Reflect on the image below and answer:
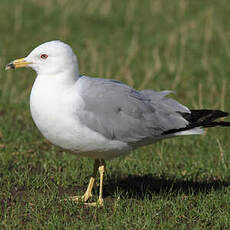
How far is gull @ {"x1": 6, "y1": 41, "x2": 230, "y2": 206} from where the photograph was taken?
15.5 ft

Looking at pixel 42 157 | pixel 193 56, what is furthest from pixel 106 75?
pixel 42 157

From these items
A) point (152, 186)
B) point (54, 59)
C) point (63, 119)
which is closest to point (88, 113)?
point (63, 119)

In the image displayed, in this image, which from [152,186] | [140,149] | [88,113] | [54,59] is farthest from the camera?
[140,149]

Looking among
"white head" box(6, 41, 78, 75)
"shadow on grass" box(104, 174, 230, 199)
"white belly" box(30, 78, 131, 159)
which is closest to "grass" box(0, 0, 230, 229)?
"shadow on grass" box(104, 174, 230, 199)

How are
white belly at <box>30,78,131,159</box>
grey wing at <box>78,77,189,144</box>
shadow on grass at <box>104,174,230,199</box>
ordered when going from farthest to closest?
1. shadow on grass at <box>104,174,230,199</box>
2. grey wing at <box>78,77,189,144</box>
3. white belly at <box>30,78,131,159</box>

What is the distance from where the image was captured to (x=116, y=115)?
5.05 meters

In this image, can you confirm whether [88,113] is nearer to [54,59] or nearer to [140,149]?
[54,59]

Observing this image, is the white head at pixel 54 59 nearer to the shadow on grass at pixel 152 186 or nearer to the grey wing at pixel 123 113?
the grey wing at pixel 123 113

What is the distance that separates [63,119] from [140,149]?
8.45 feet

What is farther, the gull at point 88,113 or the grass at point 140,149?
the grass at point 140,149

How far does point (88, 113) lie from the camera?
189 inches

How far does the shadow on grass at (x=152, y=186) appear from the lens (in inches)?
223

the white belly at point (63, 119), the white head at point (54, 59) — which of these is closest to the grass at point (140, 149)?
the white belly at point (63, 119)

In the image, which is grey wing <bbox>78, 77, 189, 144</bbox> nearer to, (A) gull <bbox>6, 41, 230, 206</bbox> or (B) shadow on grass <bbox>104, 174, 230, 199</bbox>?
(A) gull <bbox>6, 41, 230, 206</bbox>
